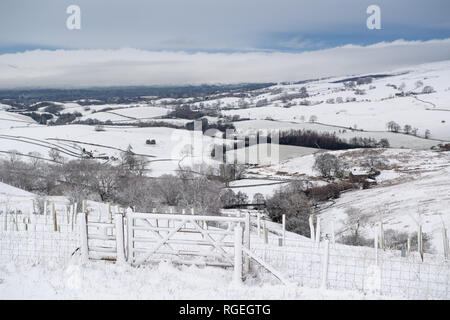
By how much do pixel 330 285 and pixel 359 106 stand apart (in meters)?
158

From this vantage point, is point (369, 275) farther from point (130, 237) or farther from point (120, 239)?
point (120, 239)

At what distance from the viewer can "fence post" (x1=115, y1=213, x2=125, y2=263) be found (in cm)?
920

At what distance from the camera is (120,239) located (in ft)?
30.2

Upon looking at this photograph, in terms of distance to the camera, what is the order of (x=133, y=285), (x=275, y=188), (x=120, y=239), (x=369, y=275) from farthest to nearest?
(x=275, y=188), (x=369, y=275), (x=120, y=239), (x=133, y=285)

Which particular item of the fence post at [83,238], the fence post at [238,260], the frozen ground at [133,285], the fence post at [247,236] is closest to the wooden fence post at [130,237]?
the frozen ground at [133,285]

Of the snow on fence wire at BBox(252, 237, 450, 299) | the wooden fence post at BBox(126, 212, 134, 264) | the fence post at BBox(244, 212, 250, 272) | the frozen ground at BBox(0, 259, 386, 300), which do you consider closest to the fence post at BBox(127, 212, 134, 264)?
the wooden fence post at BBox(126, 212, 134, 264)

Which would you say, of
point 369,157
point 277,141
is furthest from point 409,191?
point 277,141

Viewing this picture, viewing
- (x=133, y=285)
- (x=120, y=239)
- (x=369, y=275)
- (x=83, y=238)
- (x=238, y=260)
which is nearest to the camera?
(x=133, y=285)

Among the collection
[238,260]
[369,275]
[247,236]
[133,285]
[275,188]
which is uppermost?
[247,236]

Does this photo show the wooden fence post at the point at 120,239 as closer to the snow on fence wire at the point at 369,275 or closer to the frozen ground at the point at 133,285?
the frozen ground at the point at 133,285

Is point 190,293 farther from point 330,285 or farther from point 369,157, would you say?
point 369,157

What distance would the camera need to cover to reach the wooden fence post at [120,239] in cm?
920

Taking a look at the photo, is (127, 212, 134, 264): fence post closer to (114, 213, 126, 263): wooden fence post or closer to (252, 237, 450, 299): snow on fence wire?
(114, 213, 126, 263): wooden fence post

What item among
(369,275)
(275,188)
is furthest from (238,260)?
(275,188)
